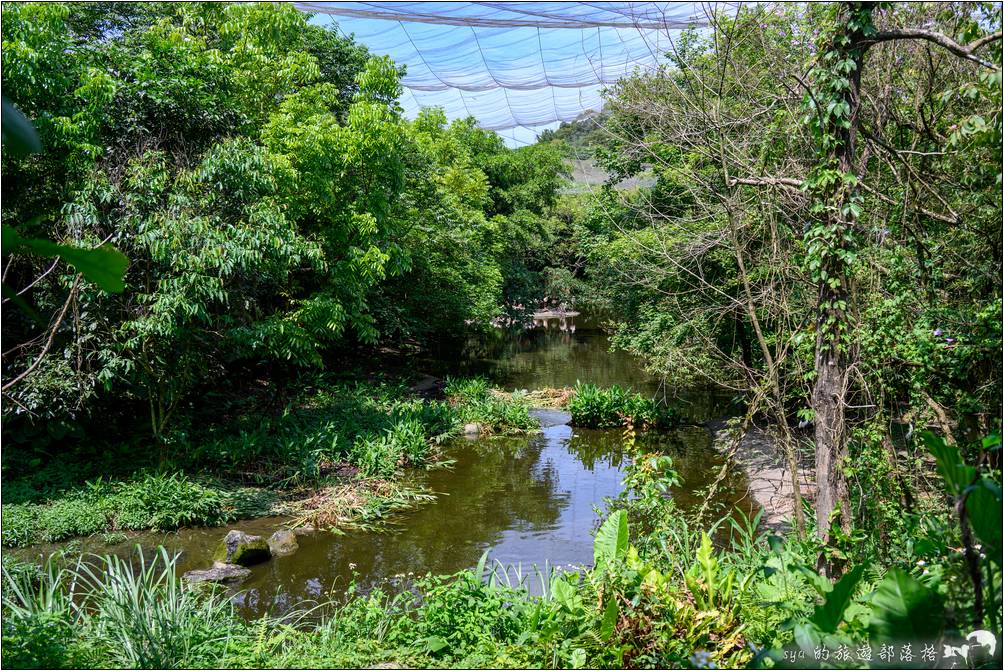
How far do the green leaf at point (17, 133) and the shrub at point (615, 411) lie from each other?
11.7 m

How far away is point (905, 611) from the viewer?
2438 mm

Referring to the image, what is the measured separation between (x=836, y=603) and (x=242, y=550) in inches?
218

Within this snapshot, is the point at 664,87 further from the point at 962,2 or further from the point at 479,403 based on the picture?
the point at 479,403

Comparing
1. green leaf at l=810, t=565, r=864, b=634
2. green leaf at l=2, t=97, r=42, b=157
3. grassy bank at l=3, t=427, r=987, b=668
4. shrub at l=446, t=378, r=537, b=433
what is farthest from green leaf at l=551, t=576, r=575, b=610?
shrub at l=446, t=378, r=537, b=433

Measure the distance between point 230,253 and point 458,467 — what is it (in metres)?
4.73

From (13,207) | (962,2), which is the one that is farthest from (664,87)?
(13,207)

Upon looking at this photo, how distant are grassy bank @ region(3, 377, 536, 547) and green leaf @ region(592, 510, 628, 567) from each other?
4.35 metres

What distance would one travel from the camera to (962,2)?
532cm

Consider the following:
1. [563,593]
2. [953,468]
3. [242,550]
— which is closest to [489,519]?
[242,550]

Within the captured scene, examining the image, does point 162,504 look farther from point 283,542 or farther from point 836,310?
point 836,310

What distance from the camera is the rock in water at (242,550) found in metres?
6.79

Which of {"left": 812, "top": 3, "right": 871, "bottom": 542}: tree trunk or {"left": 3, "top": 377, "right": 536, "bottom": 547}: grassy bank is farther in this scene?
{"left": 3, "top": 377, "right": 536, "bottom": 547}: grassy bank

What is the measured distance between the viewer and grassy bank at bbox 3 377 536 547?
7395 mm

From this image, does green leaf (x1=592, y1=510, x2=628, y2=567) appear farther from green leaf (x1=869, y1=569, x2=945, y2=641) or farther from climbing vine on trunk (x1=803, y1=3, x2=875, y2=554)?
green leaf (x1=869, y1=569, x2=945, y2=641)
